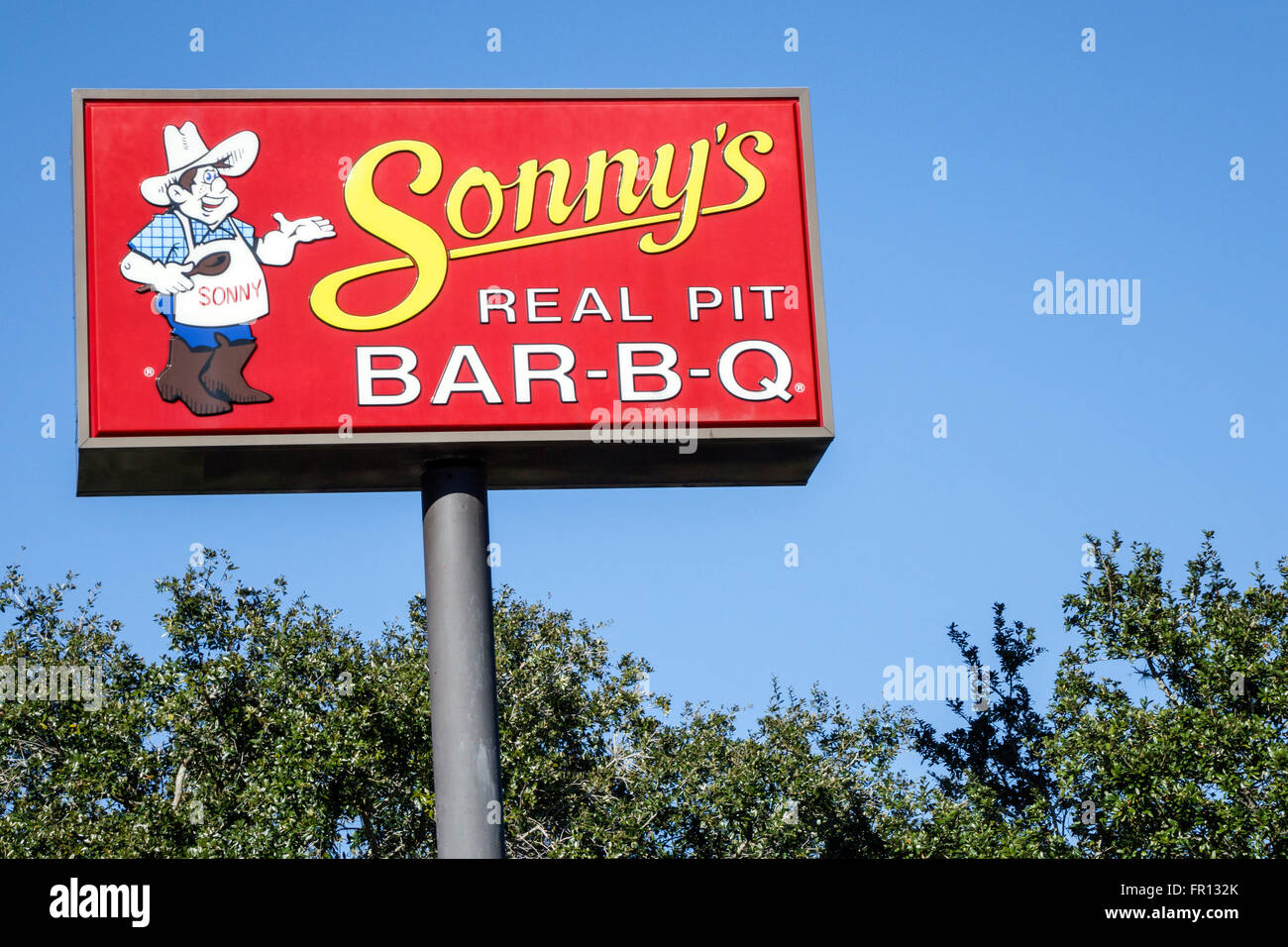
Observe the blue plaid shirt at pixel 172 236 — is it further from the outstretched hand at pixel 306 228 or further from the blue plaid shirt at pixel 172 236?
the outstretched hand at pixel 306 228

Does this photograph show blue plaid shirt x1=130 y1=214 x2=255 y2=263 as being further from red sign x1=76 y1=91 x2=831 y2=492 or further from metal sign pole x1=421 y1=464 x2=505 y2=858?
metal sign pole x1=421 y1=464 x2=505 y2=858

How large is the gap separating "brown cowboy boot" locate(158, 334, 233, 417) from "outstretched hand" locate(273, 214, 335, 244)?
1335 millimetres

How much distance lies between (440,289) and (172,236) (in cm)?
236

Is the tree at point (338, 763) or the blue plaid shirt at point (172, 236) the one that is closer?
the blue plaid shirt at point (172, 236)

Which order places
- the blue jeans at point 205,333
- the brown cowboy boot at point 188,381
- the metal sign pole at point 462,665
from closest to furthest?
the metal sign pole at point 462,665 → the brown cowboy boot at point 188,381 → the blue jeans at point 205,333

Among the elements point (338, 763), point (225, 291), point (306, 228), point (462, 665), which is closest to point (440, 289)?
point (306, 228)

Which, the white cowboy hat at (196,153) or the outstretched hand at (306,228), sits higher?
the white cowboy hat at (196,153)

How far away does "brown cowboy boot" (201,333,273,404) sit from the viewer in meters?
13.1

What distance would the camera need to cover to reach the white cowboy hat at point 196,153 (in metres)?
13.9

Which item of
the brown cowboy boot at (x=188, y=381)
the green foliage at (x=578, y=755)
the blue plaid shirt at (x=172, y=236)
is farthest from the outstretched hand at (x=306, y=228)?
the green foliage at (x=578, y=755)

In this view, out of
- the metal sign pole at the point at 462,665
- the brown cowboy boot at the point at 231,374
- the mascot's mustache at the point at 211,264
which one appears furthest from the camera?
the mascot's mustache at the point at 211,264

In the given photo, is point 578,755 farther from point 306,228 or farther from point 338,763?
point 306,228
